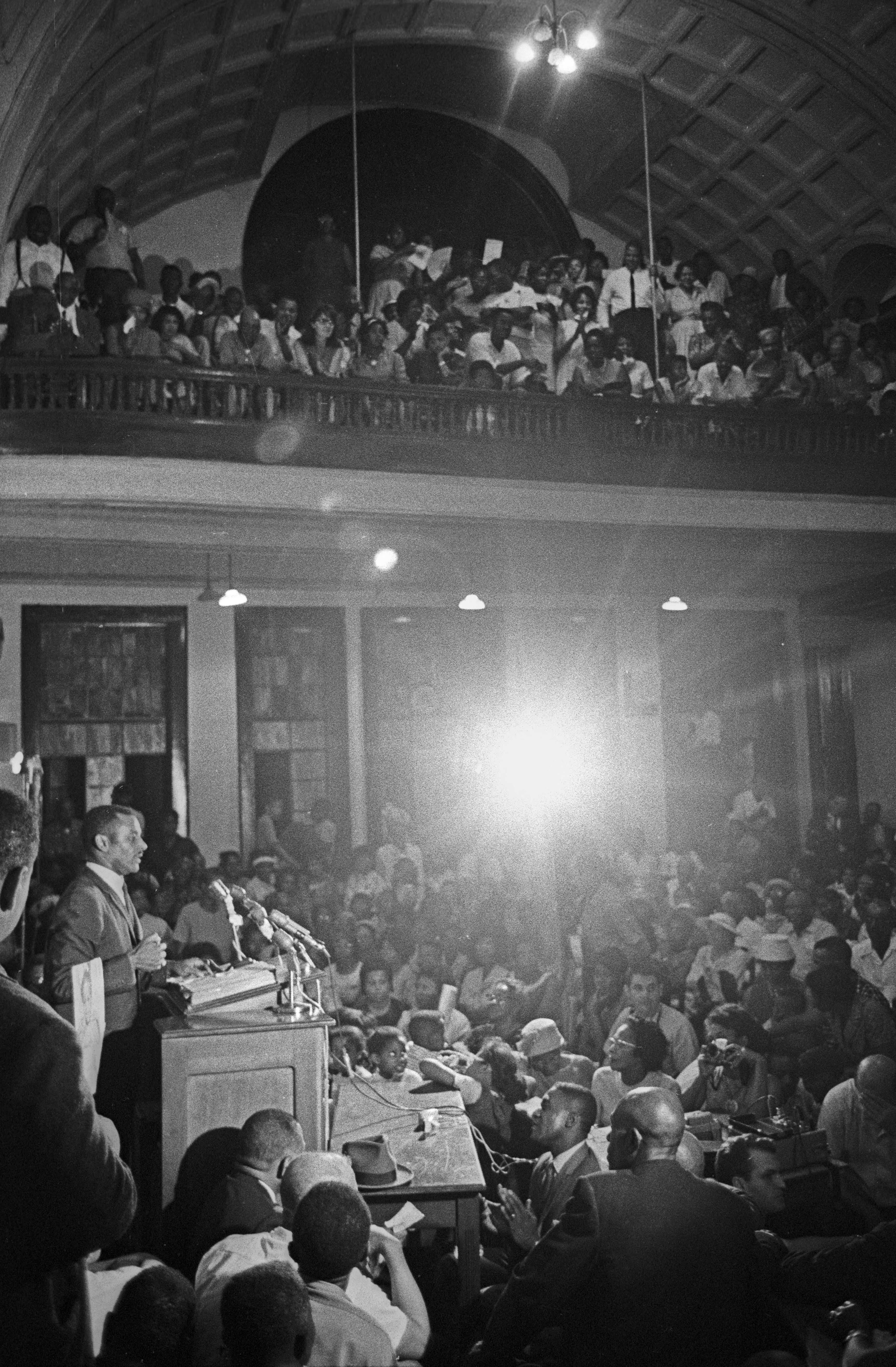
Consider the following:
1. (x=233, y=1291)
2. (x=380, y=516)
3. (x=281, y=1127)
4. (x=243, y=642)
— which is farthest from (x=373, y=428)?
(x=233, y=1291)

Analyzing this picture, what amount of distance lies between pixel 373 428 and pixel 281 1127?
6.72 metres

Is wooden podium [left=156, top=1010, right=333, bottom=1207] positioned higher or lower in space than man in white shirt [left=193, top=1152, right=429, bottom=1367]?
higher

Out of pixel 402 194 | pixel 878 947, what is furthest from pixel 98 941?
pixel 402 194

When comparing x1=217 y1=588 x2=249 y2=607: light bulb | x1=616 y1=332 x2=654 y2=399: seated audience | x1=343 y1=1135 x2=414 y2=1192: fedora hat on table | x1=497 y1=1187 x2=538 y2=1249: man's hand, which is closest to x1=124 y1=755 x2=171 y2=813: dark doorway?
x1=217 y1=588 x2=249 y2=607: light bulb

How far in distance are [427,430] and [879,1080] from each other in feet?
20.2

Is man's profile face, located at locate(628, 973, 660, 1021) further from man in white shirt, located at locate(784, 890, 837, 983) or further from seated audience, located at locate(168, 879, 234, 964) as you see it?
seated audience, located at locate(168, 879, 234, 964)

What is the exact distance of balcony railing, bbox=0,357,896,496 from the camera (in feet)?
28.9

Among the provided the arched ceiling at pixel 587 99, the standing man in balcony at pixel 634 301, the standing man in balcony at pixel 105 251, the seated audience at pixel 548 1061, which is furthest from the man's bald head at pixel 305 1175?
the standing man in balcony at pixel 634 301

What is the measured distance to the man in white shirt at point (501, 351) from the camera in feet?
35.9

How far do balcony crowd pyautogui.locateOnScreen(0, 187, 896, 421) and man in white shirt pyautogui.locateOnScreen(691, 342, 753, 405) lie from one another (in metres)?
0.02

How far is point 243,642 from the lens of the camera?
13.6 metres

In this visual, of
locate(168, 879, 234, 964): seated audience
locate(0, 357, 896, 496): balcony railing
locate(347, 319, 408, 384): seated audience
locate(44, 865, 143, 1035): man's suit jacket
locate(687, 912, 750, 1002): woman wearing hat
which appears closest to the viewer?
locate(44, 865, 143, 1035): man's suit jacket

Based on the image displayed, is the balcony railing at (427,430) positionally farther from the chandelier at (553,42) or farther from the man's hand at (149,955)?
the man's hand at (149,955)

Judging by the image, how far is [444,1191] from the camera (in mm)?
4113
